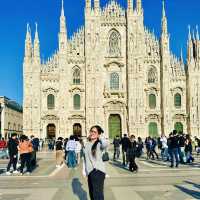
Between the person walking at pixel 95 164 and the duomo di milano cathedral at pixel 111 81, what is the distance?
153 feet

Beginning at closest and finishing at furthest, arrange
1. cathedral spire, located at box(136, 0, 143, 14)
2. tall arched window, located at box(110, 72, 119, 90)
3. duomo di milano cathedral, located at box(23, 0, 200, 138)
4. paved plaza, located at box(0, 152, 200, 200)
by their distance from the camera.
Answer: paved plaza, located at box(0, 152, 200, 200)
duomo di milano cathedral, located at box(23, 0, 200, 138)
tall arched window, located at box(110, 72, 119, 90)
cathedral spire, located at box(136, 0, 143, 14)

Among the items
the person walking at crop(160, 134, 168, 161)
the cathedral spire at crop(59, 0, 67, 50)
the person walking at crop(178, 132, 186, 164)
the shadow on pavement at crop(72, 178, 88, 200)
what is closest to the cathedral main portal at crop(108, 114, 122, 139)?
the cathedral spire at crop(59, 0, 67, 50)

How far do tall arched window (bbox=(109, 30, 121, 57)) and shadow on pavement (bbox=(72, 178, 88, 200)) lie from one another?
4184 centimetres

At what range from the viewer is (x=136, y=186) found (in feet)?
45.6

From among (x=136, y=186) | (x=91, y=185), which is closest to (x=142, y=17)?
(x=136, y=186)

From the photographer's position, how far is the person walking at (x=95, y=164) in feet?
27.0

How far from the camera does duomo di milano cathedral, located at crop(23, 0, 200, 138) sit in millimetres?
55250

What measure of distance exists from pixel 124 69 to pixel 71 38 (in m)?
8.13

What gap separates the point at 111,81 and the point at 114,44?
492cm

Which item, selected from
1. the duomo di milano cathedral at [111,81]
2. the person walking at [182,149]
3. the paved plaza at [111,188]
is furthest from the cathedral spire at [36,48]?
the paved plaza at [111,188]

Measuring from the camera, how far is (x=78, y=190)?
13.3 m

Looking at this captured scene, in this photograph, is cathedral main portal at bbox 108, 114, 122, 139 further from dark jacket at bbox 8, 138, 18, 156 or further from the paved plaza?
the paved plaza

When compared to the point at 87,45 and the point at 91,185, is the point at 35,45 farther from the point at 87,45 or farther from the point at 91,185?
the point at 91,185

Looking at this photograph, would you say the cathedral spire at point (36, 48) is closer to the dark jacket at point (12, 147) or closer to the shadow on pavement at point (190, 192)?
the dark jacket at point (12, 147)
